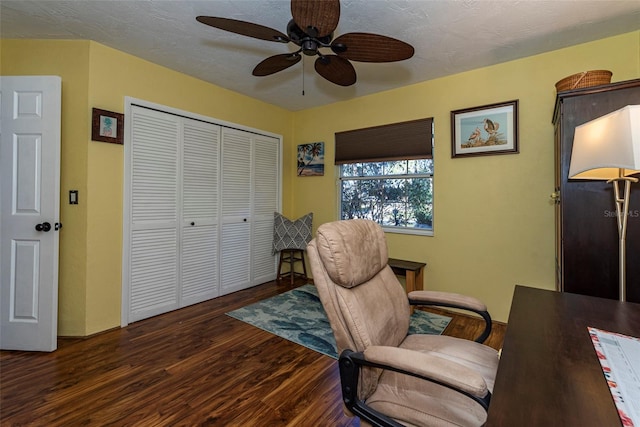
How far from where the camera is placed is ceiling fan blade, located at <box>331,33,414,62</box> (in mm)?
1581

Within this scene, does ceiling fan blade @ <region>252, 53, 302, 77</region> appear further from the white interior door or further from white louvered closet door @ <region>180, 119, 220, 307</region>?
the white interior door

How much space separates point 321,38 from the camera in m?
1.68

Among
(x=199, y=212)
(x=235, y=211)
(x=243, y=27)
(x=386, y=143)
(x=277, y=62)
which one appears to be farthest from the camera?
(x=235, y=211)

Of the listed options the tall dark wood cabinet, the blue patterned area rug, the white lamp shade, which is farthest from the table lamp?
the blue patterned area rug

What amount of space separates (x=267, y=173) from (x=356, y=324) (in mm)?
3167

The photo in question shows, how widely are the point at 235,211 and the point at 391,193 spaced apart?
198 centimetres

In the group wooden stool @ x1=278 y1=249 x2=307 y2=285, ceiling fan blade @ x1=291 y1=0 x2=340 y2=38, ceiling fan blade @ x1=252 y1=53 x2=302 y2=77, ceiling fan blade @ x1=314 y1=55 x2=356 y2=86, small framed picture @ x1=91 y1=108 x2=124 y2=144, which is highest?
ceiling fan blade @ x1=252 y1=53 x2=302 y2=77

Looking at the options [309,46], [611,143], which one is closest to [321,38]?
[309,46]

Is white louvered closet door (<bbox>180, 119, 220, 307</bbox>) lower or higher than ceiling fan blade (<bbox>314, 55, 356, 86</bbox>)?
lower

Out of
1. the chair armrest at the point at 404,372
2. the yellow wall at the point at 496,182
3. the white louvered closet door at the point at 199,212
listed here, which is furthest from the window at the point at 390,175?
the chair armrest at the point at 404,372

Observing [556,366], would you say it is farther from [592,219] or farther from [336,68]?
[336,68]

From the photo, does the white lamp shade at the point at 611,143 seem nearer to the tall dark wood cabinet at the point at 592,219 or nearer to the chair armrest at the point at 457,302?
the tall dark wood cabinet at the point at 592,219

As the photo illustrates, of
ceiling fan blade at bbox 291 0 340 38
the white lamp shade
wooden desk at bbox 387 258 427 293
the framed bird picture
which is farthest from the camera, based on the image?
wooden desk at bbox 387 258 427 293

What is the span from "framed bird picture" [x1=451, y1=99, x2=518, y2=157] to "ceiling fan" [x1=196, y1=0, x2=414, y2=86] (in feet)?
4.68
